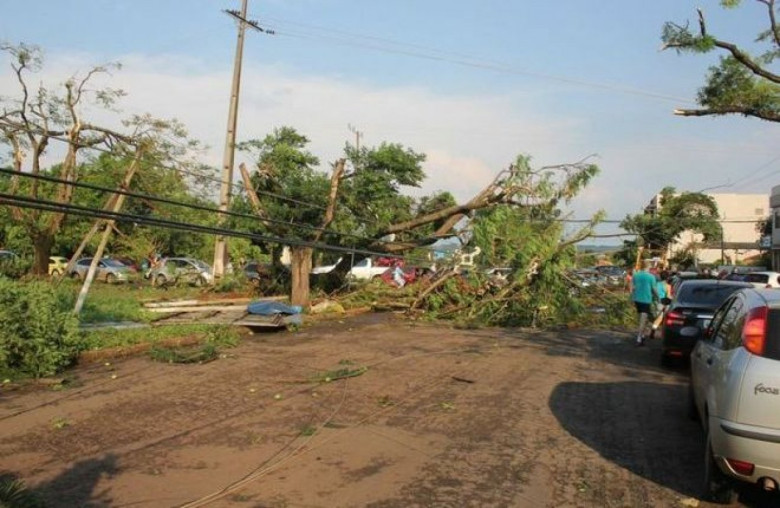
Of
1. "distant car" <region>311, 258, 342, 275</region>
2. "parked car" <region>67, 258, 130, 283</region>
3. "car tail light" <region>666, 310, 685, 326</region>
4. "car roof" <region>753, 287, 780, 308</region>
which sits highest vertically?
"car roof" <region>753, 287, 780, 308</region>

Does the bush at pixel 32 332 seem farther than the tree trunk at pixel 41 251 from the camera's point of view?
No

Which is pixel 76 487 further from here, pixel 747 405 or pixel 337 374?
pixel 337 374

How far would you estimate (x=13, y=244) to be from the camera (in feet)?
125

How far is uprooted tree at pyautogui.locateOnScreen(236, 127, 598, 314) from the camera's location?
21.5 metres

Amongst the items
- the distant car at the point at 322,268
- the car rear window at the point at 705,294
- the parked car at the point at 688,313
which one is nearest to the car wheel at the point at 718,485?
the parked car at the point at 688,313

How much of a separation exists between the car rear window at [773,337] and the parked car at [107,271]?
125 ft

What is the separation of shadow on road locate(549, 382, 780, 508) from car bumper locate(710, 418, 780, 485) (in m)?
0.77

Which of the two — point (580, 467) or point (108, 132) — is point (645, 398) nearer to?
point (580, 467)

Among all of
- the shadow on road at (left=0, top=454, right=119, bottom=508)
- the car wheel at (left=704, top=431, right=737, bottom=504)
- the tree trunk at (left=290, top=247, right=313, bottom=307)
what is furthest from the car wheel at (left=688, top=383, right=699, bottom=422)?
the tree trunk at (left=290, top=247, right=313, bottom=307)

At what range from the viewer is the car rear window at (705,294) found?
1212cm

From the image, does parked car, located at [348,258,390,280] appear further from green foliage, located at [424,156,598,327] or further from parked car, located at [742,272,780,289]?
parked car, located at [742,272,780,289]

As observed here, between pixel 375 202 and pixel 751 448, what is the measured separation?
19.1 m

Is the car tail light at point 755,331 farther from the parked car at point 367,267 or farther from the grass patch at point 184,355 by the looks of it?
the parked car at point 367,267

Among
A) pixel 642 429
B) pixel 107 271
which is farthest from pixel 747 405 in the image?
pixel 107 271
